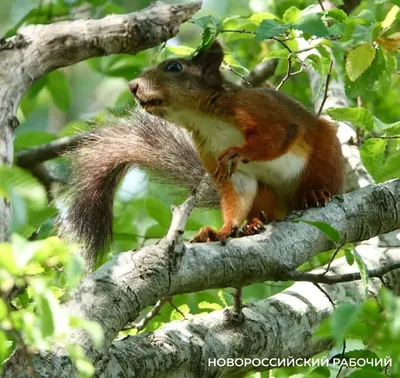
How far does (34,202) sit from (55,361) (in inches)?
23.1

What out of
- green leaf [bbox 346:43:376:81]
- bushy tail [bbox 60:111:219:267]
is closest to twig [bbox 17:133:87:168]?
bushy tail [bbox 60:111:219:267]

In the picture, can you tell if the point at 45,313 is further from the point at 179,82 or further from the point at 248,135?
the point at 179,82

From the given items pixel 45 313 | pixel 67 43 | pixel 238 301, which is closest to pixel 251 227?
pixel 238 301

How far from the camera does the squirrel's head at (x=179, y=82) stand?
3.36 metres

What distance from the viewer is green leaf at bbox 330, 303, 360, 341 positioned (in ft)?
4.39

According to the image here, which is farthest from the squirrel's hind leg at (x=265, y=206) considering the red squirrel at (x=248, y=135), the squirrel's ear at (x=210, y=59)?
the squirrel's ear at (x=210, y=59)

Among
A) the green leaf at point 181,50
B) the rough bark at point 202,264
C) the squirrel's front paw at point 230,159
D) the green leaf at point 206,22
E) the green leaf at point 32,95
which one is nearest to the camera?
the rough bark at point 202,264

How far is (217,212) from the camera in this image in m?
3.96

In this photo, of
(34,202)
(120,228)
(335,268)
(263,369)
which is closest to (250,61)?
(120,228)

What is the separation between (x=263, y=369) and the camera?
2.66 m

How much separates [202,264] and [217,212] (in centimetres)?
162

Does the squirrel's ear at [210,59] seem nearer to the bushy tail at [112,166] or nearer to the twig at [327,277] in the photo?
the bushy tail at [112,166]

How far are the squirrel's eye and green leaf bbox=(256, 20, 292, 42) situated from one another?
43.9 inches

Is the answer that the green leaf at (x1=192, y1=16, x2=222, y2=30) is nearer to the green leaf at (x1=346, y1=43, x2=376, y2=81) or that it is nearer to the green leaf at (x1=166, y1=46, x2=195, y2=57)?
the green leaf at (x1=346, y1=43, x2=376, y2=81)
